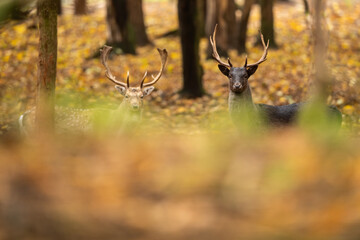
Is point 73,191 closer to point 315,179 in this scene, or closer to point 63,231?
point 63,231

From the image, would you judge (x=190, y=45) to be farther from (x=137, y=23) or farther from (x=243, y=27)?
(x=137, y=23)

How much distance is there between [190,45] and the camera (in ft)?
39.8

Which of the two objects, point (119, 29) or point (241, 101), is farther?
point (119, 29)

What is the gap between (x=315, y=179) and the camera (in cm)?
161

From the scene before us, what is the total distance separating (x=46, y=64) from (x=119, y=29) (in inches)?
354

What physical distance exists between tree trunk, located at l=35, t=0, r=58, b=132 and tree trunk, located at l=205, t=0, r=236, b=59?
28.7ft

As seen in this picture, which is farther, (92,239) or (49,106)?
(49,106)

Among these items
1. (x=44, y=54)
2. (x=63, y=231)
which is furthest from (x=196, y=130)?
(x=63, y=231)

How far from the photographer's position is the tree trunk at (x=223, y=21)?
15.4 metres

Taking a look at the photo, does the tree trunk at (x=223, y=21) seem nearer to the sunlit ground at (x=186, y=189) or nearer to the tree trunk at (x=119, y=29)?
the tree trunk at (x=119, y=29)

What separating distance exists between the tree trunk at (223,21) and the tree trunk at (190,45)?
3.20m

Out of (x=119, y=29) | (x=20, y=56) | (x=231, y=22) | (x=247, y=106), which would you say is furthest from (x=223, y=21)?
(x=247, y=106)

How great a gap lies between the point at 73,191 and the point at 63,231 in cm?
23

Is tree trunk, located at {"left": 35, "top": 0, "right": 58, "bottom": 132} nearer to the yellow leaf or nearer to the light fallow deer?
the light fallow deer
